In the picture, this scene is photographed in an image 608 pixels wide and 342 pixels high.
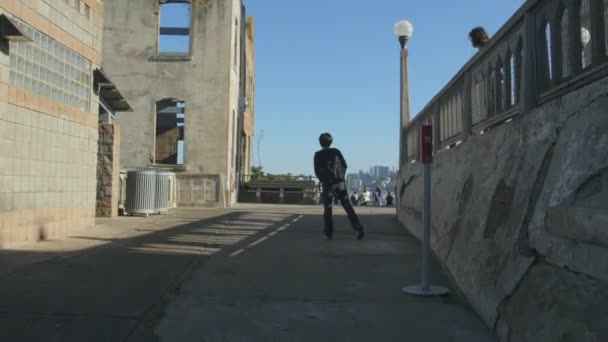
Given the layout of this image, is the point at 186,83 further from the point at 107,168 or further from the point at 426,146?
the point at 426,146

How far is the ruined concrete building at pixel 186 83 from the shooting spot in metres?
21.4

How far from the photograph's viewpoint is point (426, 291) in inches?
193

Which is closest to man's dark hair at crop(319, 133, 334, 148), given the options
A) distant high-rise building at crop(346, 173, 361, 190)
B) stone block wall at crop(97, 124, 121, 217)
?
stone block wall at crop(97, 124, 121, 217)

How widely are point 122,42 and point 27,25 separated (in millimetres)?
14625

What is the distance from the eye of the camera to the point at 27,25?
26.0 ft

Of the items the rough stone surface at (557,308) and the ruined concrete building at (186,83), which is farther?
the ruined concrete building at (186,83)

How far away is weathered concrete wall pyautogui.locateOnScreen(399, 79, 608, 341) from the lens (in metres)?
2.70

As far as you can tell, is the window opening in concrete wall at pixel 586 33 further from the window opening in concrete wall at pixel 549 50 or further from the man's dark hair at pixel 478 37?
the man's dark hair at pixel 478 37

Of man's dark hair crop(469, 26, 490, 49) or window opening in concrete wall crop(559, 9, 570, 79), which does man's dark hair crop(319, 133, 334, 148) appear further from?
window opening in concrete wall crop(559, 9, 570, 79)

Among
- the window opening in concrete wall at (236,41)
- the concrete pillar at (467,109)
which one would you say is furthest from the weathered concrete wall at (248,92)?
the concrete pillar at (467,109)

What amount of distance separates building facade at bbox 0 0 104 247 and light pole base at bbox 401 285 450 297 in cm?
536

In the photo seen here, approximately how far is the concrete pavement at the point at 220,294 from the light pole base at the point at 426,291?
0.09 m

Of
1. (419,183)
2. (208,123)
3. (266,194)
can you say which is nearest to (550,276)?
(419,183)

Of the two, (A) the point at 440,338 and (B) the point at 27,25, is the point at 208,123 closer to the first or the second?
(B) the point at 27,25
